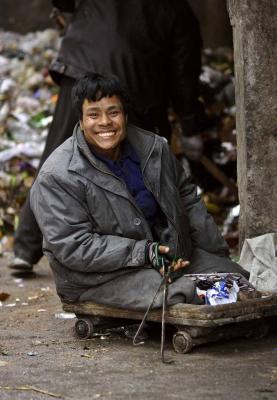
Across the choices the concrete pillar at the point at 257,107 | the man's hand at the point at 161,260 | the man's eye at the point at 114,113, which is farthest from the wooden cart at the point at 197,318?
the man's eye at the point at 114,113

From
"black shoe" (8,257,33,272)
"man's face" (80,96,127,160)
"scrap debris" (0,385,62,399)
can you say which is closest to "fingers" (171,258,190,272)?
"man's face" (80,96,127,160)

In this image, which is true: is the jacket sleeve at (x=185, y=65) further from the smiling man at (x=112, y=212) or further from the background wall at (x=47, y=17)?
the background wall at (x=47, y=17)

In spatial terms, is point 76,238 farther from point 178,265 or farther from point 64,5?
point 64,5

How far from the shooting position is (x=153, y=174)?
4766 millimetres

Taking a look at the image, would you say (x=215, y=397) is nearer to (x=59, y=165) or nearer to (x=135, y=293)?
(x=135, y=293)

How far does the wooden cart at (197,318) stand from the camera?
4332mm

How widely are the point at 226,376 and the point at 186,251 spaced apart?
0.98m

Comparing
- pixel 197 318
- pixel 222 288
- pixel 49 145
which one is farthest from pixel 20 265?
pixel 197 318

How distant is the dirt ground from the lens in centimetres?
381

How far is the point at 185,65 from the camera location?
247 inches

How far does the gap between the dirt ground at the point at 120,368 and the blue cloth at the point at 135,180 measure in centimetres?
66

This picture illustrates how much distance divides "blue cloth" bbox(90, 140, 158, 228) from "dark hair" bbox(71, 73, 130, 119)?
0.27 metres

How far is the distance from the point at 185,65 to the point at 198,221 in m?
1.61

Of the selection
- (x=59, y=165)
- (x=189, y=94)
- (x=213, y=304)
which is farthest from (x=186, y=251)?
(x=189, y=94)
